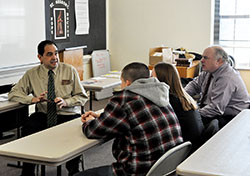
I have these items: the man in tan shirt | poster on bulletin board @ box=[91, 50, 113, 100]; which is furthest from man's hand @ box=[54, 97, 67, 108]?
poster on bulletin board @ box=[91, 50, 113, 100]

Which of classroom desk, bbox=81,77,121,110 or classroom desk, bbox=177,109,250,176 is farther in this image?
classroom desk, bbox=81,77,121,110

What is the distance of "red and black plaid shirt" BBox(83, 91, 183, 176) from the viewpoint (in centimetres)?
259

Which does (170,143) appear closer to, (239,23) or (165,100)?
(165,100)

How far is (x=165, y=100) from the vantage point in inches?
106

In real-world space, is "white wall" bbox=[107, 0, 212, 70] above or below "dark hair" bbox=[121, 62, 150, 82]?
above

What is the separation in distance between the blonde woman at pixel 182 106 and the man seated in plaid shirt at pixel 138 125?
0.39 metres

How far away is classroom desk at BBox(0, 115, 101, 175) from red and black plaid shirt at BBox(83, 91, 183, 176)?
0.20 metres

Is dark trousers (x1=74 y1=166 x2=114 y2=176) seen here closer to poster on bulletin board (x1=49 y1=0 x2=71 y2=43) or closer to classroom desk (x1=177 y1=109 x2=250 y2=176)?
classroom desk (x1=177 y1=109 x2=250 y2=176)

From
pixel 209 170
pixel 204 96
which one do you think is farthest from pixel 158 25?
pixel 209 170

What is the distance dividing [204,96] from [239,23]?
370 centimetres

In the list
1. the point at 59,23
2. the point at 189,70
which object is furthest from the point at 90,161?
the point at 59,23

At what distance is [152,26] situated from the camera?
8148mm

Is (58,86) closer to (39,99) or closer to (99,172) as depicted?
(39,99)

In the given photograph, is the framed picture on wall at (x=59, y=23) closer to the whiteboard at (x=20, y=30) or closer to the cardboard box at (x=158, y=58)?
the whiteboard at (x=20, y=30)
